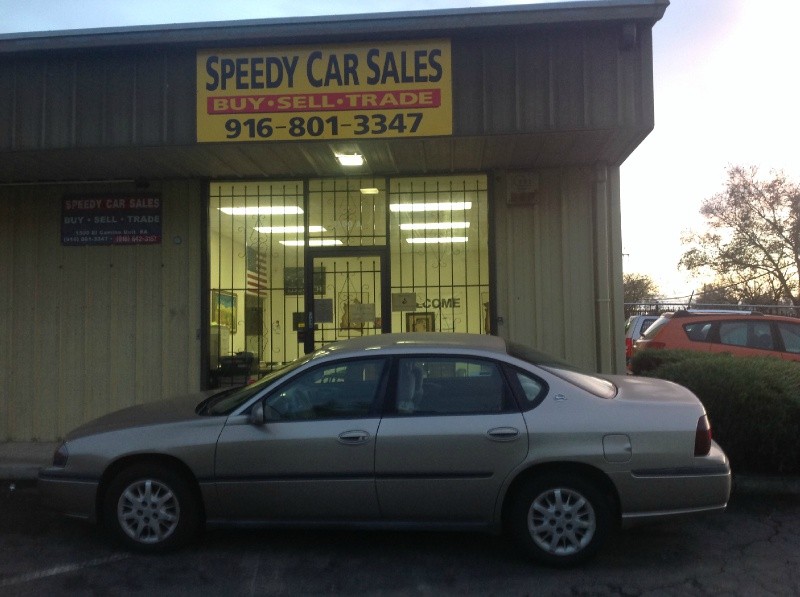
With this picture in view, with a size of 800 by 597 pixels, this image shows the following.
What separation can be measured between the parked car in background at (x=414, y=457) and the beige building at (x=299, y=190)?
3039 mm

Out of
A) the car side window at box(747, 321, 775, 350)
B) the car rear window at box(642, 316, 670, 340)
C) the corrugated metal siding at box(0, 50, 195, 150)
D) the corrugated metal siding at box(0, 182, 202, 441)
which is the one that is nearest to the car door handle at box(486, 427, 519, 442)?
the corrugated metal siding at box(0, 50, 195, 150)

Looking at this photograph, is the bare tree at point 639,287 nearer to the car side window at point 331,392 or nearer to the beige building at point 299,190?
the beige building at point 299,190

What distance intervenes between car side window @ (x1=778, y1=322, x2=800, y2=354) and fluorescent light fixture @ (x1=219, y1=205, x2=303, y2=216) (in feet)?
25.6

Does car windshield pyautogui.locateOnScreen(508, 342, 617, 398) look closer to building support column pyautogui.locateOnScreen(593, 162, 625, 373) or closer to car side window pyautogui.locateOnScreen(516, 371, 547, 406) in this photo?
car side window pyautogui.locateOnScreen(516, 371, 547, 406)

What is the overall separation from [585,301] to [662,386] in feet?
10.9

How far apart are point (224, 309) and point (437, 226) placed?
9.03 ft

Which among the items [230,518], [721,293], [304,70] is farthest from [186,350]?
[721,293]

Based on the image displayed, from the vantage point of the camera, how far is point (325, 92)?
7.62 meters

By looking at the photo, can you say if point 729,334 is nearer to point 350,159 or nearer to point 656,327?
point 656,327

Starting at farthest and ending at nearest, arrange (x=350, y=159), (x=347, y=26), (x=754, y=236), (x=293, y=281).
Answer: (x=754, y=236) < (x=293, y=281) < (x=350, y=159) < (x=347, y=26)

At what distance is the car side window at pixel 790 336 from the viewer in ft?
Answer: 40.4

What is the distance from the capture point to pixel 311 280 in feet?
31.3

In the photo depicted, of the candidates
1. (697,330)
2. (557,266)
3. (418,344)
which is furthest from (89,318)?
(697,330)

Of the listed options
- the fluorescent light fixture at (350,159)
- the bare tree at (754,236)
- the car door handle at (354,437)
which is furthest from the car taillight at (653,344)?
the bare tree at (754,236)
